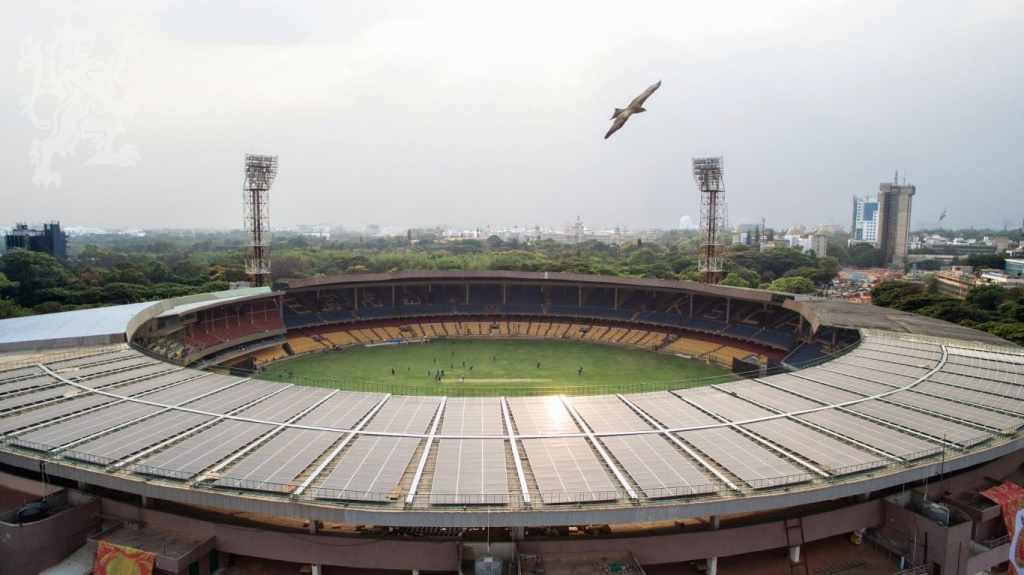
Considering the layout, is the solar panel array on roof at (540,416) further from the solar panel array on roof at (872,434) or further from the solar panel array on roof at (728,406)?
the solar panel array on roof at (872,434)

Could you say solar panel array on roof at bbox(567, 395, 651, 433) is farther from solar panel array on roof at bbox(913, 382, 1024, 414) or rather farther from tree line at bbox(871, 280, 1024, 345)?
tree line at bbox(871, 280, 1024, 345)

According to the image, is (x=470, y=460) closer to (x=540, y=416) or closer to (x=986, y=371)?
(x=540, y=416)

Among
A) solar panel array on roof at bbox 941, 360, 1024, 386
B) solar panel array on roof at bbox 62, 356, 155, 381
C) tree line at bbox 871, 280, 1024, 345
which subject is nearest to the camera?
solar panel array on roof at bbox 62, 356, 155, 381

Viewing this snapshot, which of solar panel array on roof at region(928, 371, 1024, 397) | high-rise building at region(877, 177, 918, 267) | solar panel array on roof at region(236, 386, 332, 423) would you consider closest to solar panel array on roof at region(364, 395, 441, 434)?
solar panel array on roof at region(236, 386, 332, 423)

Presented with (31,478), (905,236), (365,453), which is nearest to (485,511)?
(365,453)

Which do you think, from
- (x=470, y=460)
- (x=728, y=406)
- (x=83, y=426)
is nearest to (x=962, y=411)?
(x=728, y=406)
